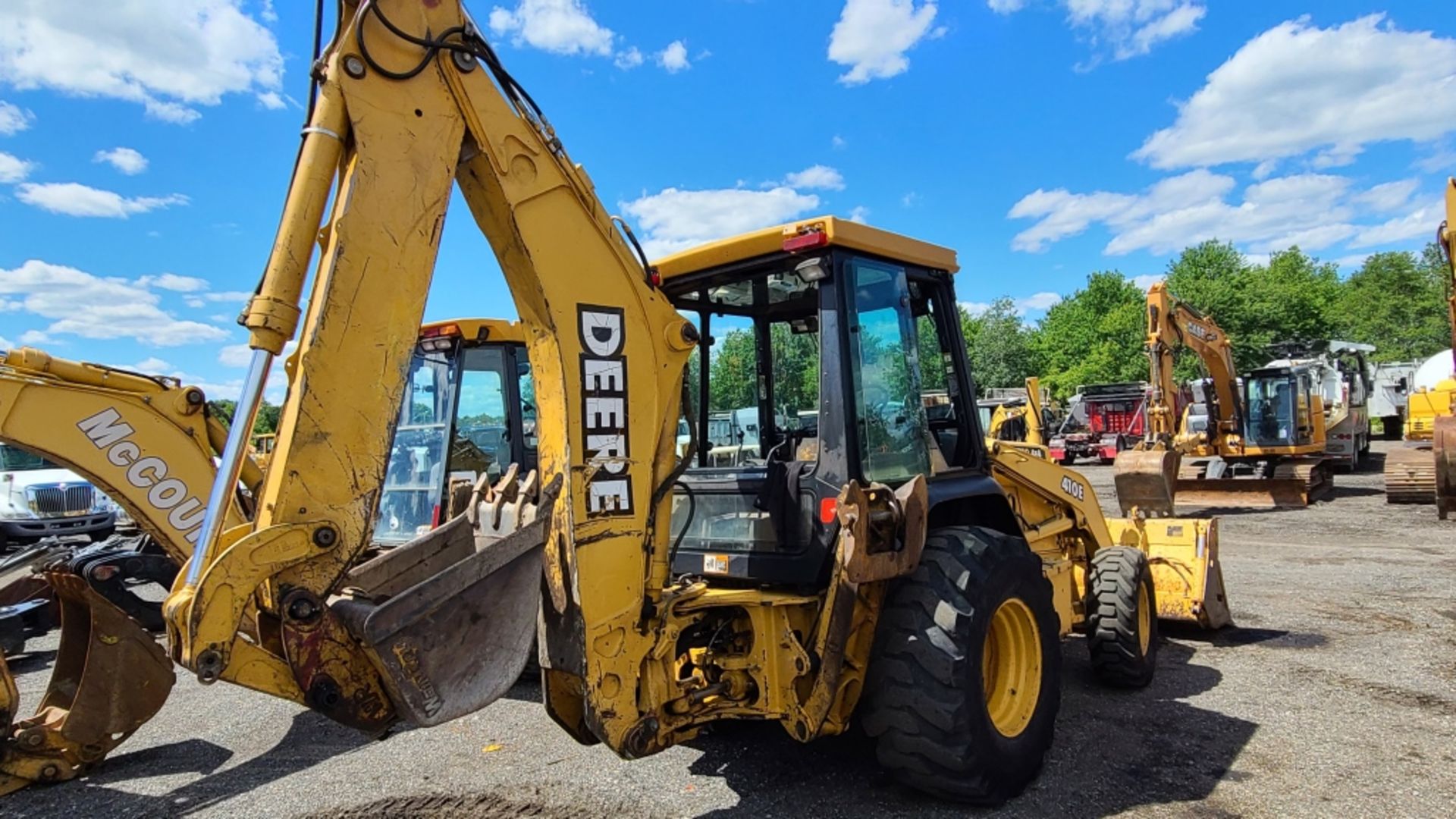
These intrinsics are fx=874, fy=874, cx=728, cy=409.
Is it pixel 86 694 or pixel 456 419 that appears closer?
pixel 86 694

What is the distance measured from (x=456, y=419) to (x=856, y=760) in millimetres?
4265

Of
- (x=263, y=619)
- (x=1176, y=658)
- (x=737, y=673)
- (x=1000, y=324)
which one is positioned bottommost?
(x=1176, y=658)

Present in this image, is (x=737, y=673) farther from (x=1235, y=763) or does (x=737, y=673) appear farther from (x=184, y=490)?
(x=184, y=490)

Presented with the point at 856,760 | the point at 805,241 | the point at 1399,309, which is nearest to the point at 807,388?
the point at 805,241

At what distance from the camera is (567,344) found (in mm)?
3082

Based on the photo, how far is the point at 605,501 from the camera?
3.12 m

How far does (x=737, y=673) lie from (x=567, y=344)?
1506mm

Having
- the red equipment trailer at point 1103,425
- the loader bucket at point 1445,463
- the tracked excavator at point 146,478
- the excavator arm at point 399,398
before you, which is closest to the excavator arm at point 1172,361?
the loader bucket at point 1445,463

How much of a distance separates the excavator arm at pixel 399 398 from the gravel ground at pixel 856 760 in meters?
1.08

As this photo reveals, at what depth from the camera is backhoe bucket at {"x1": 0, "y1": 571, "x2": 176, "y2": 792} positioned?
4.33 m

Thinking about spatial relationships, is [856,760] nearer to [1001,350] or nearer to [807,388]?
[807,388]

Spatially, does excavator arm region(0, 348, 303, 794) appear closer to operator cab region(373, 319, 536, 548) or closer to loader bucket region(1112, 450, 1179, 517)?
operator cab region(373, 319, 536, 548)

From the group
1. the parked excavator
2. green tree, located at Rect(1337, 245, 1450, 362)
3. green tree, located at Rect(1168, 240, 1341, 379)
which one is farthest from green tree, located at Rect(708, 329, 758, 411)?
green tree, located at Rect(1337, 245, 1450, 362)

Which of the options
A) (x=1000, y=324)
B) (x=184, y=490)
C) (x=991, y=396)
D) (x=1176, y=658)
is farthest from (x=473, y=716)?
(x=1000, y=324)
